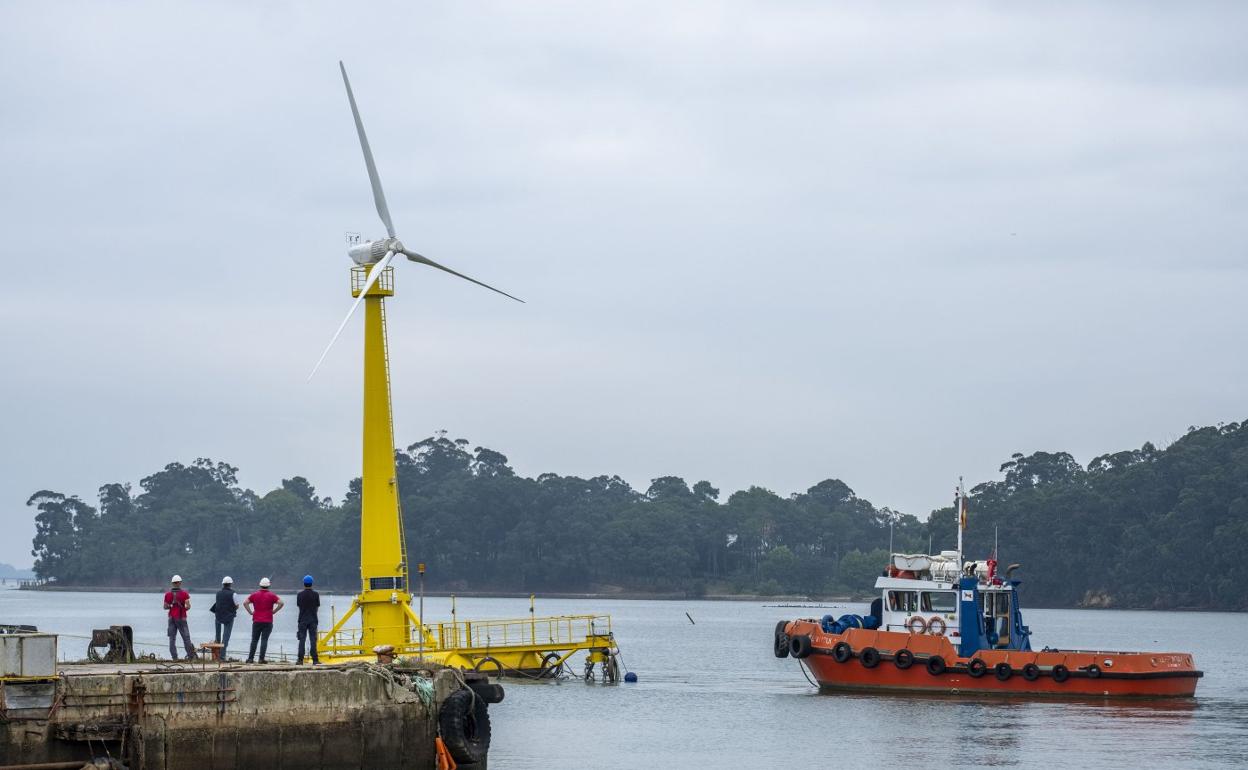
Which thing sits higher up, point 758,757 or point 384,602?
point 384,602

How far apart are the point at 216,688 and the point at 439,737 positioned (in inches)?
152

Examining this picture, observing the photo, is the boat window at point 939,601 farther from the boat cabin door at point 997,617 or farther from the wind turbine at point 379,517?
the wind turbine at point 379,517

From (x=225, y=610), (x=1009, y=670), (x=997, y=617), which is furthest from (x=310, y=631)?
(x=997, y=617)

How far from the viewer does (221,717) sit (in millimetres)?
25406

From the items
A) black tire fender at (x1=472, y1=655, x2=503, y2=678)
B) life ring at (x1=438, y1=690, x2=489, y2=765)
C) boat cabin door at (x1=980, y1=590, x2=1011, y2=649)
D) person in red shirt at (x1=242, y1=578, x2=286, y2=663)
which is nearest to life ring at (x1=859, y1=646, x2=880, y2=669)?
boat cabin door at (x1=980, y1=590, x2=1011, y2=649)

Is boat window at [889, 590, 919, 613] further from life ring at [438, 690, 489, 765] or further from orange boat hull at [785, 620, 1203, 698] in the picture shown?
life ring at [438, 690, 489, 765]

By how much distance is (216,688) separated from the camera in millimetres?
25500

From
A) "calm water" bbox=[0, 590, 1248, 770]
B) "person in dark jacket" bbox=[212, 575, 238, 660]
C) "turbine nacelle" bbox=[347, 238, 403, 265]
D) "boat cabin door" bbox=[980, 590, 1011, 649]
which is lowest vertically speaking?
"calm water" bbox=[0, 590, 1248, 770]

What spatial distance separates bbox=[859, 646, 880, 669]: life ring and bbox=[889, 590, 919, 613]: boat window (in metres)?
1.21

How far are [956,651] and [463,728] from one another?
22420 mm

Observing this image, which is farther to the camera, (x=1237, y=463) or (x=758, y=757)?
(x=1237, y=463)

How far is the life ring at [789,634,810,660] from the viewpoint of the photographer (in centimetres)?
4891

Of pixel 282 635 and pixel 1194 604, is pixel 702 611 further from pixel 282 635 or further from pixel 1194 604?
→ pixel 282 635

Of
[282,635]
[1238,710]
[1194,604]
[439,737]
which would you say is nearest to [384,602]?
[439,737]
